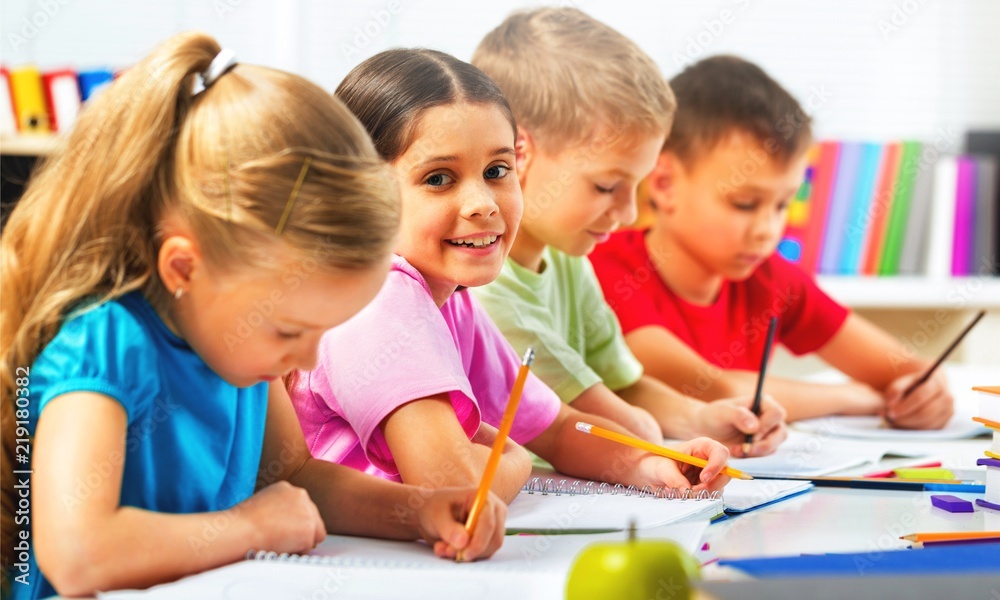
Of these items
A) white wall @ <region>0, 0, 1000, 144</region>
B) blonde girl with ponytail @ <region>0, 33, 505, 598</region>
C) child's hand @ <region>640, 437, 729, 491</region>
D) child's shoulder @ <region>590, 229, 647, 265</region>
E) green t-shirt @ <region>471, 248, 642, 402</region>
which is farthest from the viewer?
white wall @ <region>0, 0, 1000, 144</region>

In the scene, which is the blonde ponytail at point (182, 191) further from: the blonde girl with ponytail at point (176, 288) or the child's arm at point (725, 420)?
the child's arm at point (725, 420)

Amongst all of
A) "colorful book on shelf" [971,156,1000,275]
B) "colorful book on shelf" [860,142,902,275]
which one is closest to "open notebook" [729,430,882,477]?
"colorful book on shelf" [860,142,902,275]

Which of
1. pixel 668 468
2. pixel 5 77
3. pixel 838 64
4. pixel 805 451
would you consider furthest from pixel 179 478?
pixel 838 64

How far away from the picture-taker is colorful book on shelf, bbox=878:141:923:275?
9.69 feet

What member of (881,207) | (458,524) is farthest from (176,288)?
(881,207)

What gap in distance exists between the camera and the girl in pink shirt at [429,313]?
0.88 metres

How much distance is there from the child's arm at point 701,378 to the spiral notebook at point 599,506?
0.58 meters

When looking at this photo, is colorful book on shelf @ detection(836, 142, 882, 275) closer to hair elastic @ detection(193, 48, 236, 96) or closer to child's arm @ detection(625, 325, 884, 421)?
child's arm @ detection(625, 325, 884, 421)

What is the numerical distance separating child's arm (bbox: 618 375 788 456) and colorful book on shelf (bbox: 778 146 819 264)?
160 cm

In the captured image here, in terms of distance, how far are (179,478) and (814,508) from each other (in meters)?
Answer: 0.57

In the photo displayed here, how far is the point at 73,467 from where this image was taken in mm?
634

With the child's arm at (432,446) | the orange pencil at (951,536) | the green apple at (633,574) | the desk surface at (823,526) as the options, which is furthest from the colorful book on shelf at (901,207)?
the green apple at (633,574)

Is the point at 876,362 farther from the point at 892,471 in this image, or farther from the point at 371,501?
the point at 371,501

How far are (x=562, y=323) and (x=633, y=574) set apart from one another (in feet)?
→ 2.74
